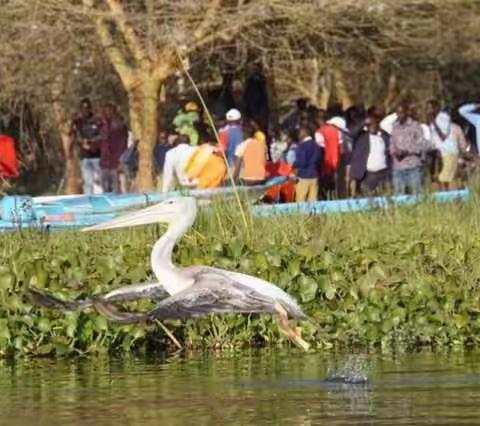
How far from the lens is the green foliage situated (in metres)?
17.0

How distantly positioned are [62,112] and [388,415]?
26795 mm

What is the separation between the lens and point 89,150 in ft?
109

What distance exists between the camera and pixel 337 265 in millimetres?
17797

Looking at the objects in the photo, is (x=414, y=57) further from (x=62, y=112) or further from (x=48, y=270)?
(x=48, y=270)

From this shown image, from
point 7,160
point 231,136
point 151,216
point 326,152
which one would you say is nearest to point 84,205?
point 7,160

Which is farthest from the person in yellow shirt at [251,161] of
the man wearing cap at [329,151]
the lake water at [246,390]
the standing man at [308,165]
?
the lake water at [246,390]

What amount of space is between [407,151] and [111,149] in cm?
653

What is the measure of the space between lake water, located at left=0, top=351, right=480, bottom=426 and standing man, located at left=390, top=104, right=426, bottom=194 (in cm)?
1163

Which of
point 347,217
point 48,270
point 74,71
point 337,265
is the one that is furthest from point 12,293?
point 74,71

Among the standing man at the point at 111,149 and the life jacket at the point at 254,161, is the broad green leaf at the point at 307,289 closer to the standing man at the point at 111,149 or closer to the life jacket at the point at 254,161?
the life jacket at the point at 254,161

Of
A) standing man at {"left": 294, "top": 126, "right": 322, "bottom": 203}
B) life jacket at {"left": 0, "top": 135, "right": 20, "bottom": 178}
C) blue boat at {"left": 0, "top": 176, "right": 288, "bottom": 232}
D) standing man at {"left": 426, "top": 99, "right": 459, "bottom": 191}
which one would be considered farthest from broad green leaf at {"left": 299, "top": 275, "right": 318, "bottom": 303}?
standing man at {"left": 426, "top": 99, "right": 459, "bottom": 191}

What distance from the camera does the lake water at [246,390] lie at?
43.3 feet

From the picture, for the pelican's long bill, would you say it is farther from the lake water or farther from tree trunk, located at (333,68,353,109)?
tree trunk, located at (333,68,353,109)

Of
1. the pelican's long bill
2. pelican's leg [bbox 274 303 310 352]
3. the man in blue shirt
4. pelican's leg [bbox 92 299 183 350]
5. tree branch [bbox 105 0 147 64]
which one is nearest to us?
pelican's leg [bbox 92 299 183 350]
